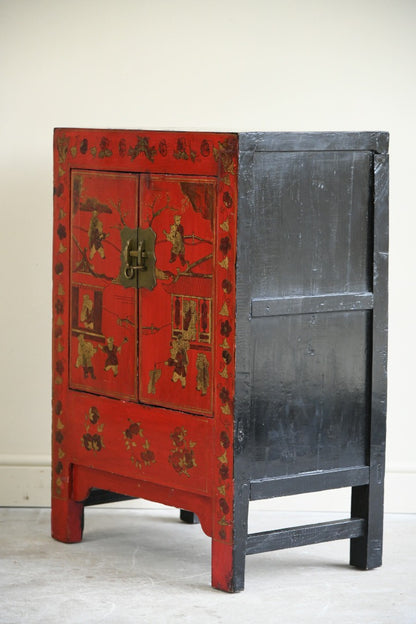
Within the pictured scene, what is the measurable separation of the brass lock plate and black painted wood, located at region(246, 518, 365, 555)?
837 mm

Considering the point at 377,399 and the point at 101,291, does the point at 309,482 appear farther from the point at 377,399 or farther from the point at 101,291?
the point at 101,291

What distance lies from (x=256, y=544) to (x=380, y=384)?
25.3 inches

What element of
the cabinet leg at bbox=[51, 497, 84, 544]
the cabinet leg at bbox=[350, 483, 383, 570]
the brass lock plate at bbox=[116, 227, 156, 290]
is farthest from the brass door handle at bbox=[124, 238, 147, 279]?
the cabinet leg at bbox=[350, 483, 383, 570]

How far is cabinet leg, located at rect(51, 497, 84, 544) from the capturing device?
4.44 m

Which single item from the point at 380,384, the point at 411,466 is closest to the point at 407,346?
the point at 411,466

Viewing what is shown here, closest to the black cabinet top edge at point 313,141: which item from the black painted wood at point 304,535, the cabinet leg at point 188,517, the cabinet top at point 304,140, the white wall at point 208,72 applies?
the cabinet top at point 304,140

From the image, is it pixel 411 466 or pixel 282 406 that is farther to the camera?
pixel 411 466

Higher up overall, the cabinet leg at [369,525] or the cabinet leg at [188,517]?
the cabinet leg at [369,525]

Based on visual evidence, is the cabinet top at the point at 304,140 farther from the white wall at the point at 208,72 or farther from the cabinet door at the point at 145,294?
the white wall at the point at 208,72

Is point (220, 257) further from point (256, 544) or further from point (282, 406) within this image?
point (256, 544)

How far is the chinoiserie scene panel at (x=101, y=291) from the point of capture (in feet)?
13.6

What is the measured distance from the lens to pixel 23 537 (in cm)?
451

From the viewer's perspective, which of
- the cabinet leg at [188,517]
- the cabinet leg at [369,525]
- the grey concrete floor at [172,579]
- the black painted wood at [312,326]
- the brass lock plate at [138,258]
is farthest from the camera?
the cabinet leg at [188,517]

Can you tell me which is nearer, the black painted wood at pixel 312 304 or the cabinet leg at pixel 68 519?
the black painted wood at pixel 312 304
